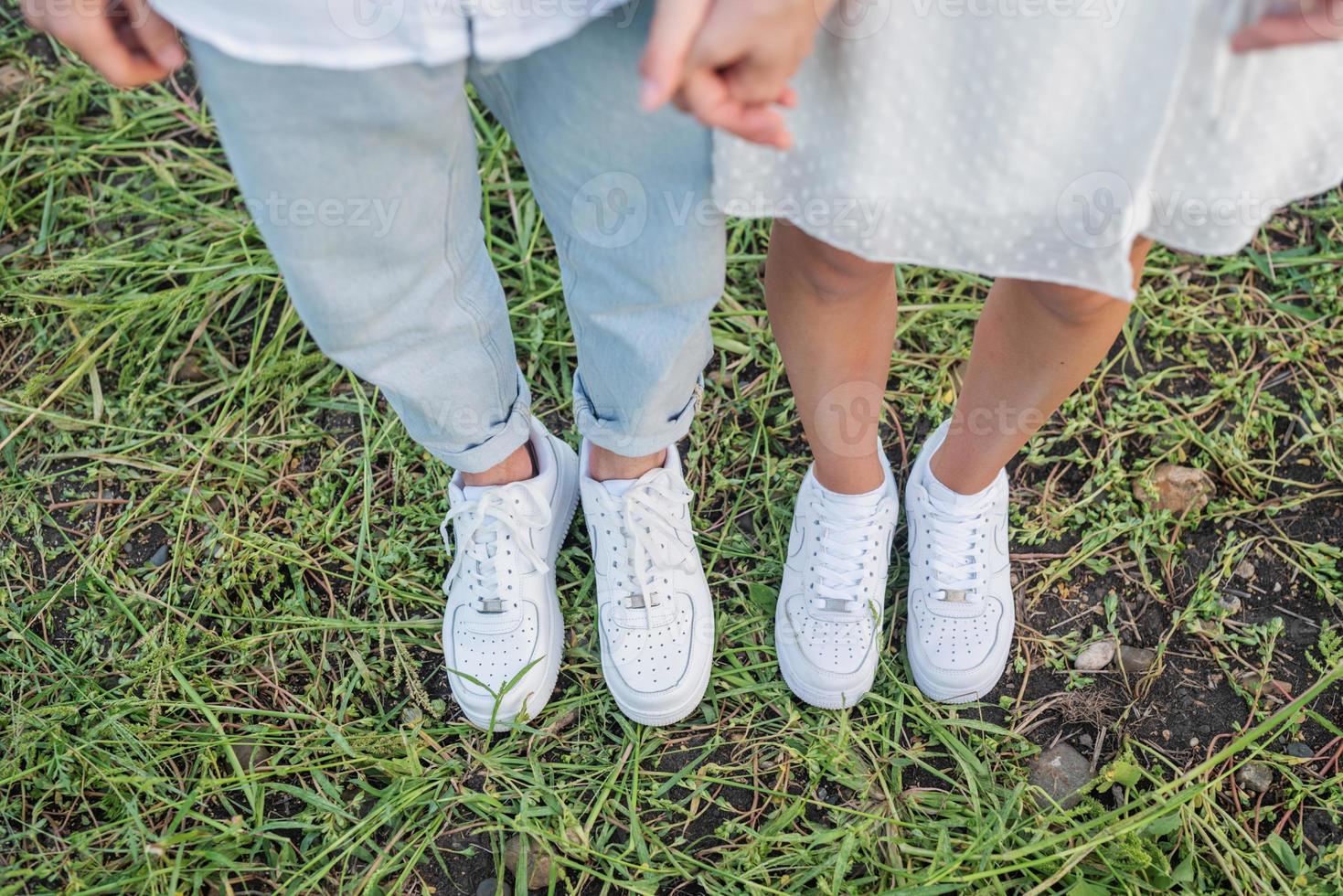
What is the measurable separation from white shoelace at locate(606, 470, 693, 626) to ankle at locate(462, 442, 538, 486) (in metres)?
0.16

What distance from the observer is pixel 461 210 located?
3.07ft

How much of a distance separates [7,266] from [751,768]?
5.46 ft

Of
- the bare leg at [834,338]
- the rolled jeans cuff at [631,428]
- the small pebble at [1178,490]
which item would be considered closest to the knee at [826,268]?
the bare leg at [834,338]

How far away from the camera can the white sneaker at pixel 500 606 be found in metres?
1.31

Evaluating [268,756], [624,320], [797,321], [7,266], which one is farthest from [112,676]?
[797,321]

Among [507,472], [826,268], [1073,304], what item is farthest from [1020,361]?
[507,472]

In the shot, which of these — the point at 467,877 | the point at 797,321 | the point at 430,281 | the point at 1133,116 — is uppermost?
the point at 1133,116

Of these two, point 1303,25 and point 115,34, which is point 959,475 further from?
point 115,34

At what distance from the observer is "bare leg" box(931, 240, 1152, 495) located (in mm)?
954

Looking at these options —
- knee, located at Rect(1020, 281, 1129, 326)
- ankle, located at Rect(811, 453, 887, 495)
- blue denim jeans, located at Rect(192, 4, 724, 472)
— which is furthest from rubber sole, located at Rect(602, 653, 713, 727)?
knee, located at Rect(1020, 281, 1129, 326)

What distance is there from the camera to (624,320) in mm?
1000

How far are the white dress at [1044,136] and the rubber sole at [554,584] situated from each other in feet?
2.32

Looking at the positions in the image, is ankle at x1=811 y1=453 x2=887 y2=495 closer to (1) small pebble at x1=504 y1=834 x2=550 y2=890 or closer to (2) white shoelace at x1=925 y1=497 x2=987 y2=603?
(2) white shoelace at x1=925 y1=497 x2=987 y2=603

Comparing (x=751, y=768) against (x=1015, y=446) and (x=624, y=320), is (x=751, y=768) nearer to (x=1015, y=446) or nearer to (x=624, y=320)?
(x=1015, y=446)
